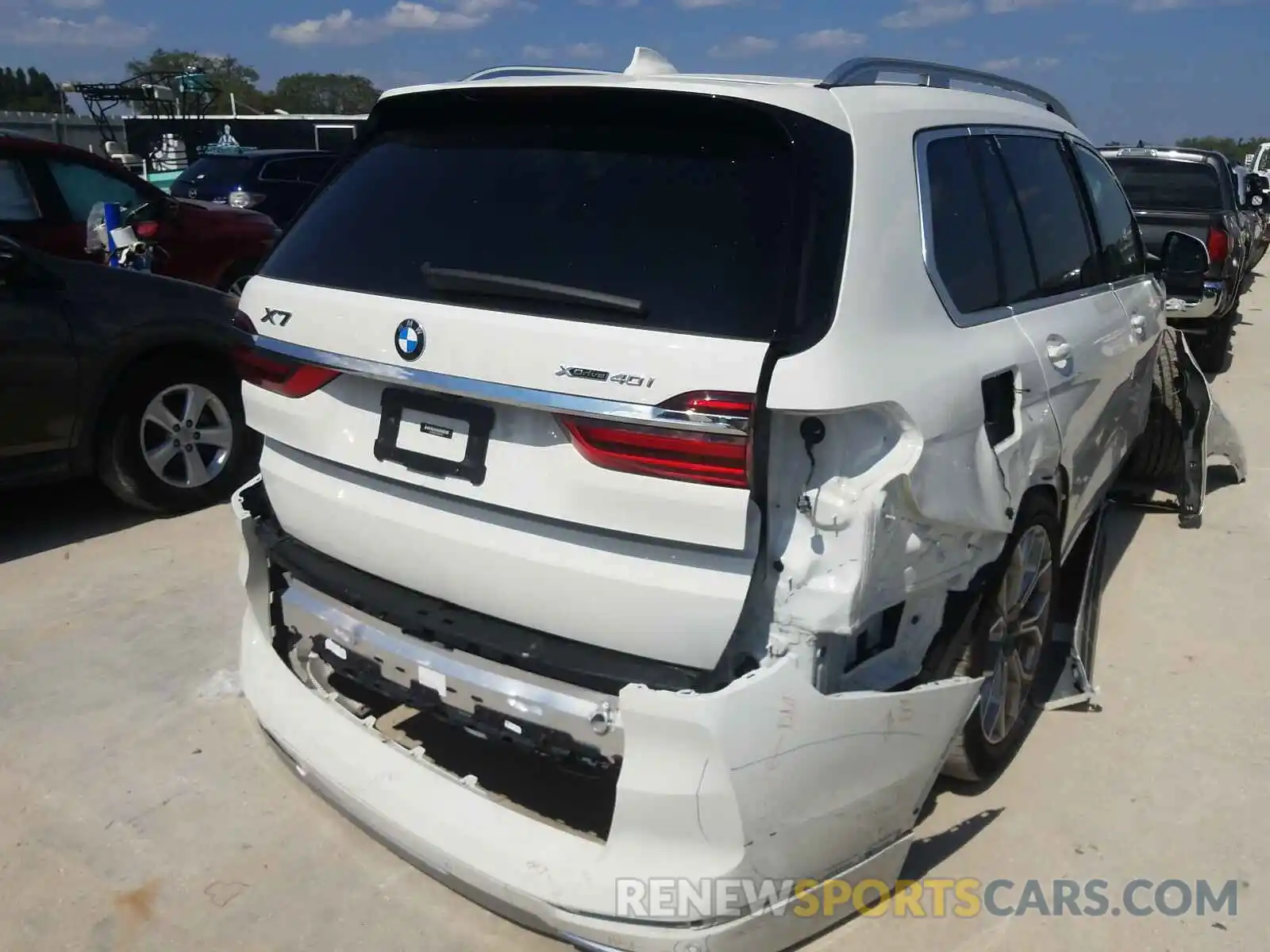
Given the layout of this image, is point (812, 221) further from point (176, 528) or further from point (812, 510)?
point (176, 528)

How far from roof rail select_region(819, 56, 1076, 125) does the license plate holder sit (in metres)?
1.09

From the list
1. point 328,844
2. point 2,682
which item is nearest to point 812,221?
point 328,844

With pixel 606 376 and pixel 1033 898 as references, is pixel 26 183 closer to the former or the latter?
pixel 606 376

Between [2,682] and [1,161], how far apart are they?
4302mm

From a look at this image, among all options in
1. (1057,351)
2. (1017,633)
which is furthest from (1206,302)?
(1017,633)

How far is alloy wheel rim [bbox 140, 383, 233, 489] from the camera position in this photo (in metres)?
5.28

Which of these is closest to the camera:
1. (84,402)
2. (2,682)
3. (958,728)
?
(958,728)

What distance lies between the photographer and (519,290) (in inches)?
90.9

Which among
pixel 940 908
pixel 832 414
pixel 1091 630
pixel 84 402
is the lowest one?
pixel 940 908

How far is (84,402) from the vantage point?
495 cm

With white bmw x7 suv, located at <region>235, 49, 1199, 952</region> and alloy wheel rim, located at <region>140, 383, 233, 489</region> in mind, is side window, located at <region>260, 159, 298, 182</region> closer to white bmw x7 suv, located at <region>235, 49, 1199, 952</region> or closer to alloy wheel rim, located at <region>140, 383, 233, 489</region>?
alloy wheel rim, located at <region>140, 383, 233, 489</region>

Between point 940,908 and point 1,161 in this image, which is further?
point 1,161

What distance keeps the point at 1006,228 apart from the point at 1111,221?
4.84 ft

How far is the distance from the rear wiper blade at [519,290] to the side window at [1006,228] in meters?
1.27
